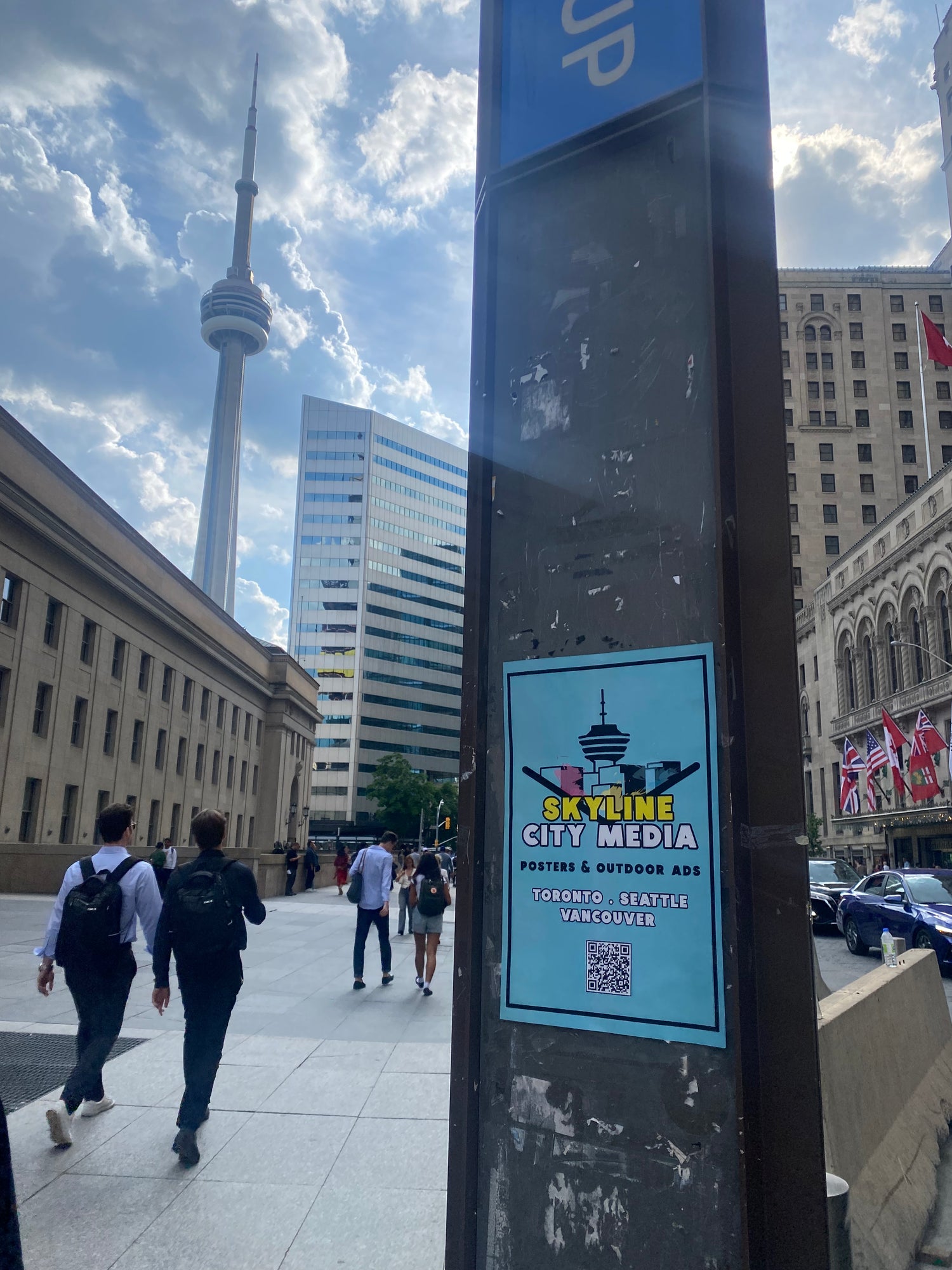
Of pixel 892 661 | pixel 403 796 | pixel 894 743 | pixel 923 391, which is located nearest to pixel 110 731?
pixel 894 743

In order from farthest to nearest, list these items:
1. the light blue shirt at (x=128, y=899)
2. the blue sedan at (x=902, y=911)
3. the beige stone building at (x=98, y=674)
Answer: the beige stone building at (x=98, y=674), the blue sedan at (x=902, y=911), the light blue shirt at (x=128, y=899)

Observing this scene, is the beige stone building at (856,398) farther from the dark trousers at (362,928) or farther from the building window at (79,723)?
the dark trousers at (362,928)

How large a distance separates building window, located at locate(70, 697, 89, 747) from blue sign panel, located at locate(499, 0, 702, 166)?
38.4 metres

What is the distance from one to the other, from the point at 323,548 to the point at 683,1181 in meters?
124

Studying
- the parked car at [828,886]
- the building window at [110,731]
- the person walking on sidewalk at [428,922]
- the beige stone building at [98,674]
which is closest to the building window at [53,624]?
the beige stone building at [98,674]

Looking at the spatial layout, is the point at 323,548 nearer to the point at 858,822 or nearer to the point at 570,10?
the point at 858,822

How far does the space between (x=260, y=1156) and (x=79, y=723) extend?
36.5 metres

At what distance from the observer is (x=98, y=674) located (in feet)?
131

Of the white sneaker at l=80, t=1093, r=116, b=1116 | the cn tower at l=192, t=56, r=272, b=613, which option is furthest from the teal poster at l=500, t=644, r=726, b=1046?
the cn tower at l=192, t=56, r=272, b=613

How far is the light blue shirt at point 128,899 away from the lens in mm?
5867

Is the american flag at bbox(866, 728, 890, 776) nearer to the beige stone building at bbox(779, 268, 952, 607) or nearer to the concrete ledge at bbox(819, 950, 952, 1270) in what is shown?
the concrete ledge at bbox(819, 950, 952, 1270)

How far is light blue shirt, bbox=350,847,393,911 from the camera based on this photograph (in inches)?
440

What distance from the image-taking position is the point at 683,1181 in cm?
234

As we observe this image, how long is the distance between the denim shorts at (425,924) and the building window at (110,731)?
33.3m
